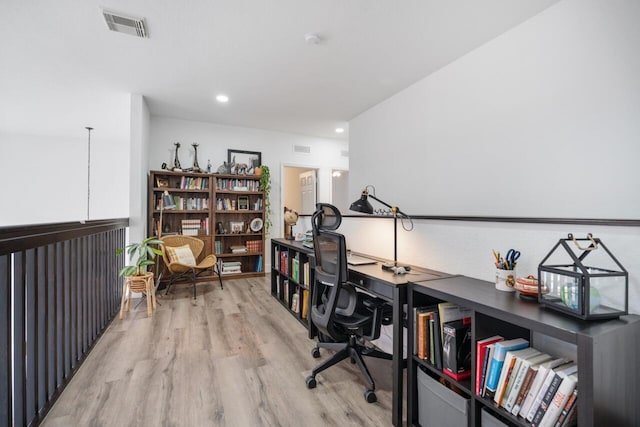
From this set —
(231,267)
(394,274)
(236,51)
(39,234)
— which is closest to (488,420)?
(394,274)

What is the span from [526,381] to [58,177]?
24.9 feet

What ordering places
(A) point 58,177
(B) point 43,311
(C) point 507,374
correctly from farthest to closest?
(A) point 58,177 → (B) point 43,311 → (C) point 507,374

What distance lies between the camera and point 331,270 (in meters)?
2.04

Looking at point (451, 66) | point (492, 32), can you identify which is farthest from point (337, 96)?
point (492, 32)

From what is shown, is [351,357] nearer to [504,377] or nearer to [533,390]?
[504,377]

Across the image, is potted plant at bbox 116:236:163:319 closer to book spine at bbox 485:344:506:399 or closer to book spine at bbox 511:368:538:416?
book spine at bbox 485:344:506:399

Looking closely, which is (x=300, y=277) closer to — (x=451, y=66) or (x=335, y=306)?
(x=335, y=306)

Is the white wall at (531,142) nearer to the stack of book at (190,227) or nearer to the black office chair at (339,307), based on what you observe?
the black office chair at (339,307)

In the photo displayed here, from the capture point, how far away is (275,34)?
8.16 feet

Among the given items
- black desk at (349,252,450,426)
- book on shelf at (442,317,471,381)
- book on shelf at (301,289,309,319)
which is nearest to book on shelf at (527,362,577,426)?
book on shelf at (442,317,471,381)

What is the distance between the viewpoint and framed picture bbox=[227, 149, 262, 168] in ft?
17.1

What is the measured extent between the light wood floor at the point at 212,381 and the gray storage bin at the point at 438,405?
0.79ft

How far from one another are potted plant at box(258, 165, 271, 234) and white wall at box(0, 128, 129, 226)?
10.5 ft

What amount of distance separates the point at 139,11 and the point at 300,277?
262 cm
